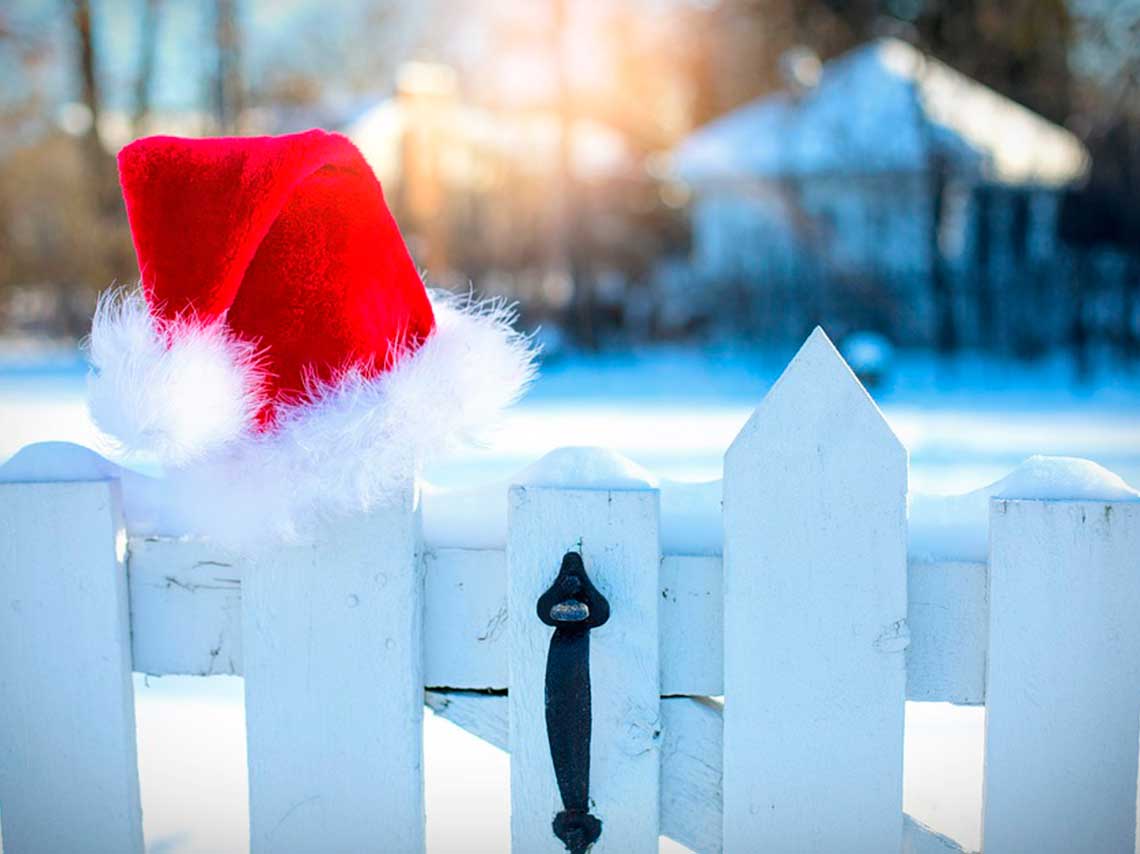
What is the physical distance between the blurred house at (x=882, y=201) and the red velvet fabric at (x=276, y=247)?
898 cm

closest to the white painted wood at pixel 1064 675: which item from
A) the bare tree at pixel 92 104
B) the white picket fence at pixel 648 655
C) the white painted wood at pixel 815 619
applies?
the white picket fence at pixel 648 655

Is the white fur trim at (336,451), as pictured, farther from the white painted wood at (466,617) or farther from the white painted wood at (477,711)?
the white painted wood at (477,711)

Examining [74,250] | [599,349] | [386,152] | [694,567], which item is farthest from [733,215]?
[694,567]

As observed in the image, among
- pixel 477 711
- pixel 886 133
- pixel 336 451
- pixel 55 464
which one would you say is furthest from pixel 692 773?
pixel 886 133

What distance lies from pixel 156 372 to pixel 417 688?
458 mm

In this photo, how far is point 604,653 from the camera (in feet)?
3.81

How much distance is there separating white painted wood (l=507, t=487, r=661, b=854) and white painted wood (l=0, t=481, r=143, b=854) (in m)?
0.48

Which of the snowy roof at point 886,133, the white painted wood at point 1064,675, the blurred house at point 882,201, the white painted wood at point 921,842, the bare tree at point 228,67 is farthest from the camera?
the bare tree at point 228,67

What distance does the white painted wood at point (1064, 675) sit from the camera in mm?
1080

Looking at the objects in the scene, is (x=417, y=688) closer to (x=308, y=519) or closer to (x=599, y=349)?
(x=308, y=519)

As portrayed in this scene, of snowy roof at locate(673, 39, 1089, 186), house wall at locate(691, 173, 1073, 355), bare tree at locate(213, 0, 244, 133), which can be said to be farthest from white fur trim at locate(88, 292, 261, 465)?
bare tree at locate(213, 0, 244, 133)

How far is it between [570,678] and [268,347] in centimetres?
50

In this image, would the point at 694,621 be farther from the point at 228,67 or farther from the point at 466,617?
the point at 228,67

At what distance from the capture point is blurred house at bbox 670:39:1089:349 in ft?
32.1
